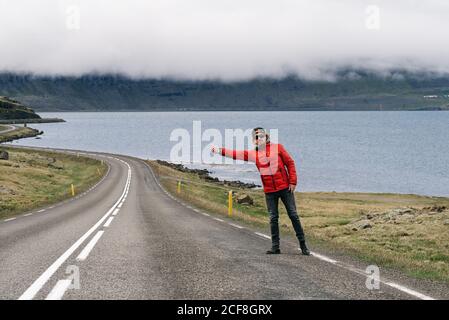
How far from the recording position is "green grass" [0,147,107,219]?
1426 inches

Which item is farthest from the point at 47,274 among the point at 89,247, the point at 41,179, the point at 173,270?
the point at 41,179

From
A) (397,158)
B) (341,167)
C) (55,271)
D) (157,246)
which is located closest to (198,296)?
(55,271)

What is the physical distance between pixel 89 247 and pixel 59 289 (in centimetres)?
440

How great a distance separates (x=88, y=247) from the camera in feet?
37.6

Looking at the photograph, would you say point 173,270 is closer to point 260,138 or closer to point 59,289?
point 59,289

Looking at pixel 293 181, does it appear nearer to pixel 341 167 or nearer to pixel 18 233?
pixel 18 233

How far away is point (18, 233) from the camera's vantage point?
49.7 feet

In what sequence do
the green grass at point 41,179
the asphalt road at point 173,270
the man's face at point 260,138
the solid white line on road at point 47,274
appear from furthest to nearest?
the green grass at point 41,179, the man's face at point 260,138, the asphalt road at point 173,270, the solid white line on road at point 47,274

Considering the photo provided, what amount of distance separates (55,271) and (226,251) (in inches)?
150

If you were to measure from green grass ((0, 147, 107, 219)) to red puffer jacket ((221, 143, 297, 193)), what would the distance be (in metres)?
21.6

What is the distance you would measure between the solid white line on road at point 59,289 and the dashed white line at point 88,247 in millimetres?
2222

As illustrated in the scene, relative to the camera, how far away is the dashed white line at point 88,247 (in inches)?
396

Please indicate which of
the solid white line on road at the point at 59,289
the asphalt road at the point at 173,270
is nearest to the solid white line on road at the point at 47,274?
the asphalt road at the point at 173,270

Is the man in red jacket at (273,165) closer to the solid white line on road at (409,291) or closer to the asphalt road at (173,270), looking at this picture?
the asphalt road at (173,270)
